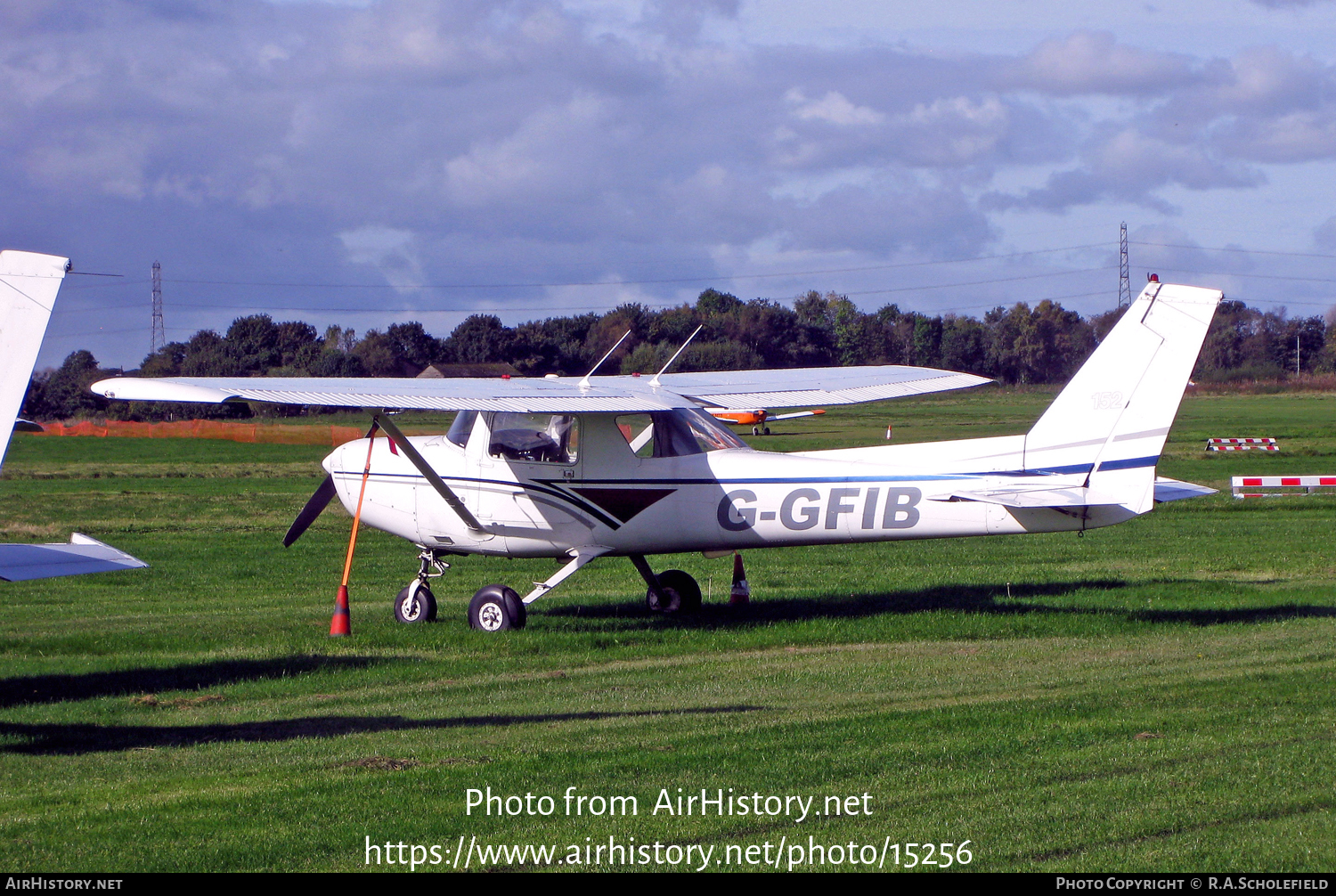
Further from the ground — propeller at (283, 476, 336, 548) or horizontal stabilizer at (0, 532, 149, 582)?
propeller at (283, 476, 336, 548)

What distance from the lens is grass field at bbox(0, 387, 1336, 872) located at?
210 inches

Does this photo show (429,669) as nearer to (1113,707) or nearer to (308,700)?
(308,700)

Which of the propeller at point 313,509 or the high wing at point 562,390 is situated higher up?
the high wing at point 562,390

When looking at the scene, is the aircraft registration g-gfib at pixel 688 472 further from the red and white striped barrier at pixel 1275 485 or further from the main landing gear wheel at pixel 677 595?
the red and white striped barrier at pixel 1275 485

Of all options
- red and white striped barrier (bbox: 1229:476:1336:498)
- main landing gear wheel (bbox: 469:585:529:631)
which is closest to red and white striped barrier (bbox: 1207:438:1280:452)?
red and white striped barrier (bbox: 1229:476:1336:498)

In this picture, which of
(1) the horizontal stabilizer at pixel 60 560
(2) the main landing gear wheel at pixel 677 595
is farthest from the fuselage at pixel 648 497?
(1) the horizontal stabilizer at pixel 60 560

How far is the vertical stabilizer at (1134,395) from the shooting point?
10.5 meters

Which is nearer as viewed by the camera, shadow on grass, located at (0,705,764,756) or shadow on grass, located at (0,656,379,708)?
shadow on grass, located at (0,705,764,756)

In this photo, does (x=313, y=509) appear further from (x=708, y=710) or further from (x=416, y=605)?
(x=708, y=710)

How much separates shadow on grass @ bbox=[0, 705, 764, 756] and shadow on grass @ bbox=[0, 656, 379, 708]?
1095 millimetres

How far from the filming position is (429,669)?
10016 mm

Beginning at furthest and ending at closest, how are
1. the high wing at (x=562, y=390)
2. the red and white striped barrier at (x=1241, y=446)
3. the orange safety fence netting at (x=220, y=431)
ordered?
the orange safety fence netting at (x=220, y=431), the red and white striped barrier at (x=1241, y=446), the high wing at (x=562, y=390)

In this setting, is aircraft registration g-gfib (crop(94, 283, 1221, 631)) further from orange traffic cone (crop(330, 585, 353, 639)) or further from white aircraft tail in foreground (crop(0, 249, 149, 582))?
white aircraft tail in foreground (crop(0, 249, 149, 582))

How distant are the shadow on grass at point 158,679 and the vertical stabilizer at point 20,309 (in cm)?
297
